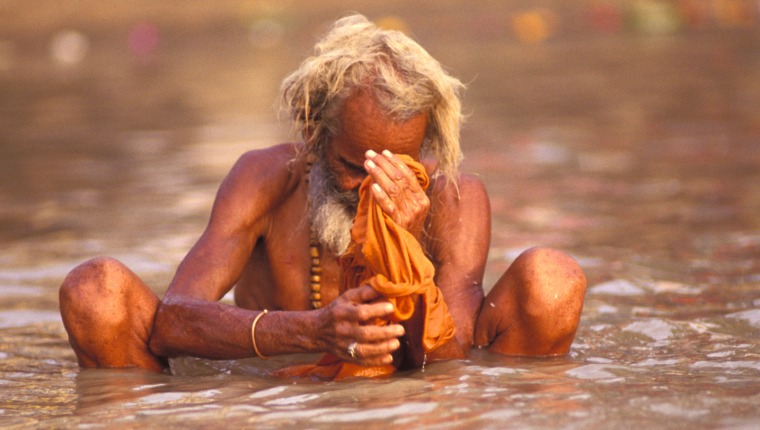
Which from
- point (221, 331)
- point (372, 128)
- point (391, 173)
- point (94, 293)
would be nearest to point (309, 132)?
point (372, 128)

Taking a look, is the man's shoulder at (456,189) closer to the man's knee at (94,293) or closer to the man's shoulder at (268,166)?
the man's shoulder at (268,166)

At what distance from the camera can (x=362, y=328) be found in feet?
12.9

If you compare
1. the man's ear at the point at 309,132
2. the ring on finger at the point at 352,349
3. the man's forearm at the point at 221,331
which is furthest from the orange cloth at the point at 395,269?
the man's ear at the point at 309,132

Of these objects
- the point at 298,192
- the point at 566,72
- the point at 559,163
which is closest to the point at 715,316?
the point at 298,192

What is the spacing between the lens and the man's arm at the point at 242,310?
13.0ft

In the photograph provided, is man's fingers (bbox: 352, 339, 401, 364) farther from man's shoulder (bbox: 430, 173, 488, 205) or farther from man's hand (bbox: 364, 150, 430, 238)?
man's shoulder (bbox: 430, 173, 488, 205)

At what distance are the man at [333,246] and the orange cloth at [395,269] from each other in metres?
0.07

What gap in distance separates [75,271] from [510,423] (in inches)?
71.1

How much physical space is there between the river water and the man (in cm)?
14

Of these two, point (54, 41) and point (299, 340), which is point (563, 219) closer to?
point (299, 340)

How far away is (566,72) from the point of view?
18688mm

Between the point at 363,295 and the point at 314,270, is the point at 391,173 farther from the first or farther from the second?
the point at 314,270

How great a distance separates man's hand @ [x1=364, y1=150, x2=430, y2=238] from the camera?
405 cm

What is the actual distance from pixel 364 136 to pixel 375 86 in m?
0.19
